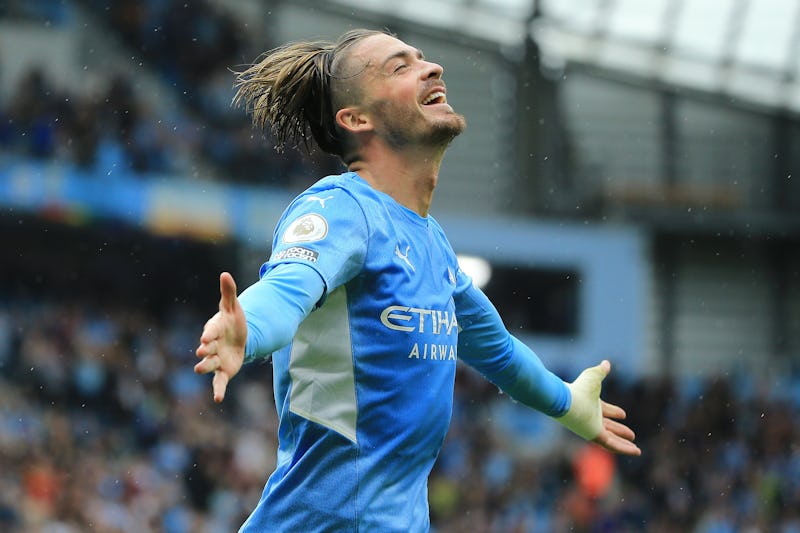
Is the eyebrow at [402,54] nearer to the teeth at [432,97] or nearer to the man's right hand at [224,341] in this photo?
the teeth at [432,97]

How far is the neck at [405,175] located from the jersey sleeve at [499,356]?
0.27m

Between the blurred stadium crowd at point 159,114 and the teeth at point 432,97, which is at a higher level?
the teeth at point 432,97

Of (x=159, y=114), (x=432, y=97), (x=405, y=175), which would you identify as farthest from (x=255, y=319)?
(x=159, y=114)

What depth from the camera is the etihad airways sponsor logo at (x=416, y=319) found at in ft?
9.63

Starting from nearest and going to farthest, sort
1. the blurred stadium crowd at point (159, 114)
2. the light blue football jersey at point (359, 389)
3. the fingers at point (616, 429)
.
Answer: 1. the light blue football jersey at point (359, 389)
2. the fingers at point (616, 429)
3. the blurred stadium crowd at point (159, 114)

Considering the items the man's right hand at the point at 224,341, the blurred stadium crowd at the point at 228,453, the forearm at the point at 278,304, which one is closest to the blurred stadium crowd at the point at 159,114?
the blurred stadium crowd at the point at 228,453

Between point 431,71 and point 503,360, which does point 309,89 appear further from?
point 503,360

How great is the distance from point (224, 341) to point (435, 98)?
1.17m

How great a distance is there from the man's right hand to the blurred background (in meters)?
9.65

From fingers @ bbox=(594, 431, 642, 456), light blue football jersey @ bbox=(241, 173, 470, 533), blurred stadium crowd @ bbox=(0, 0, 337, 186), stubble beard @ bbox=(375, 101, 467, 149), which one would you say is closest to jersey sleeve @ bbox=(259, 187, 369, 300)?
light blue football jersey @ bbox=(241, 173, 470, 533)

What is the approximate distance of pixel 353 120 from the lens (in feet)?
10.7

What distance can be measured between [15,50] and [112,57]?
1.49 metres

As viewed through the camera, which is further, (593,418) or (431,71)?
(593,418)

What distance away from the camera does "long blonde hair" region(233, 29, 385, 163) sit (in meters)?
3.32
